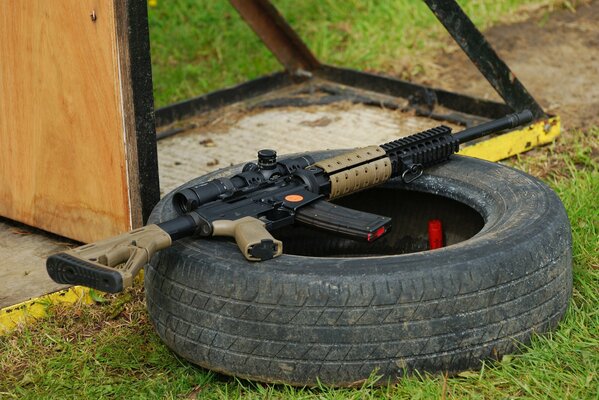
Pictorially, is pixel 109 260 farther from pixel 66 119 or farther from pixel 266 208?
pixel 66 119

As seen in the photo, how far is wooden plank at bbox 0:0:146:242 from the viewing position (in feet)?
12.3

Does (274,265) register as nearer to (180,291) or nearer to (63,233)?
(180,291)

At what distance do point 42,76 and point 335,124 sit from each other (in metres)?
2.07

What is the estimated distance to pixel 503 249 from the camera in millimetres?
3023

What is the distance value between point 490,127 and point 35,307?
1.82m

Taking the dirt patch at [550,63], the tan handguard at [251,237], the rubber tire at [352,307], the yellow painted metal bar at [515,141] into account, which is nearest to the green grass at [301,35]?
the dirt patch at [550,63]

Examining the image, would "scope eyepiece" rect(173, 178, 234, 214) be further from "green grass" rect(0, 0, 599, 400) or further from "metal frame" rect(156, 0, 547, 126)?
"metal frame" rect(156, 0, 547, 126)

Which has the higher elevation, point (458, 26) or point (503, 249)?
point (458, 26)

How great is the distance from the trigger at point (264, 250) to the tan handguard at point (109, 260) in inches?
9.8

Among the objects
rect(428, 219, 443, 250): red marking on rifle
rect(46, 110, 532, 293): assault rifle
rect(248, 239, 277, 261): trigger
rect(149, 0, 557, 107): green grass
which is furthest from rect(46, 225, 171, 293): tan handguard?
rect(149, 0, 557, 107): green grass

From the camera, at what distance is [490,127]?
4.07m

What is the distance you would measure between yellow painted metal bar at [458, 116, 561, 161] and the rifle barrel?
72 centimetres

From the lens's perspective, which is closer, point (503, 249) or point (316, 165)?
point (503, 249)

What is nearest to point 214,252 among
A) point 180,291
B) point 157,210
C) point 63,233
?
point 180,291
